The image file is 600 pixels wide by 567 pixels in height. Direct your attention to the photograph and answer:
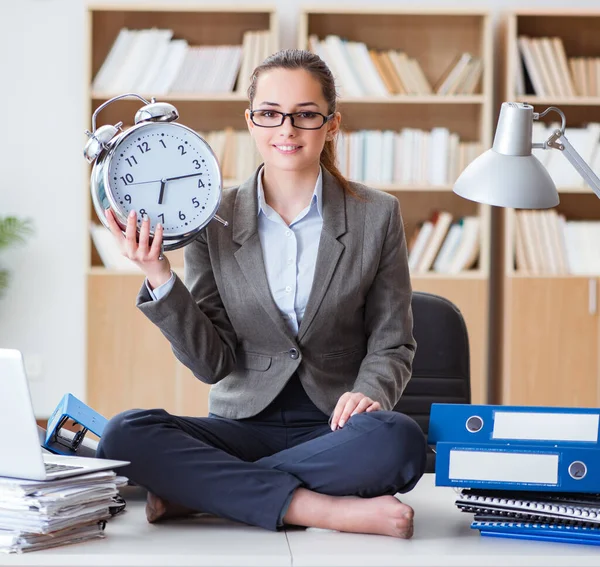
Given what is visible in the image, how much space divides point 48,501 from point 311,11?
10.1ft

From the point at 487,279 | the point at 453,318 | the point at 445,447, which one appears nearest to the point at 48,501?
the point at 445,447

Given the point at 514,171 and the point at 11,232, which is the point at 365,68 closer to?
the point at 11,232

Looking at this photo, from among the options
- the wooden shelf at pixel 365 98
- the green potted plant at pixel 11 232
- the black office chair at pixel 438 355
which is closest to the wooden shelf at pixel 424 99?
the wooden shelf at pixel 365 98

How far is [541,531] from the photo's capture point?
5.32ft

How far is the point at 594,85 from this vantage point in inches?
165

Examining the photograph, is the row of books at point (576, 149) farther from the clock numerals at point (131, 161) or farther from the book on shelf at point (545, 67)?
the clock numerals at point (131, 161)

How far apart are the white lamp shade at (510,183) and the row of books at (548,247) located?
2.50 metres

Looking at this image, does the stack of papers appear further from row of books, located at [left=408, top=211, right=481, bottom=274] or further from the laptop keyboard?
row of books, located at [left=408, top=211, right=481, bottom=274]

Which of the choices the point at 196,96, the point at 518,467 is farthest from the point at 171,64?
the point at 518,467

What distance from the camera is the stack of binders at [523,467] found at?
5.34 ft

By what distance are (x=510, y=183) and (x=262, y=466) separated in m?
0.68

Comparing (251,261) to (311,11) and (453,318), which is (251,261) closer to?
(453,318)

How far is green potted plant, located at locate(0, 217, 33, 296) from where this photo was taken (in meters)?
4.21

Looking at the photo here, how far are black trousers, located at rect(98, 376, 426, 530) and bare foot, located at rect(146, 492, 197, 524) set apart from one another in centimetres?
1
